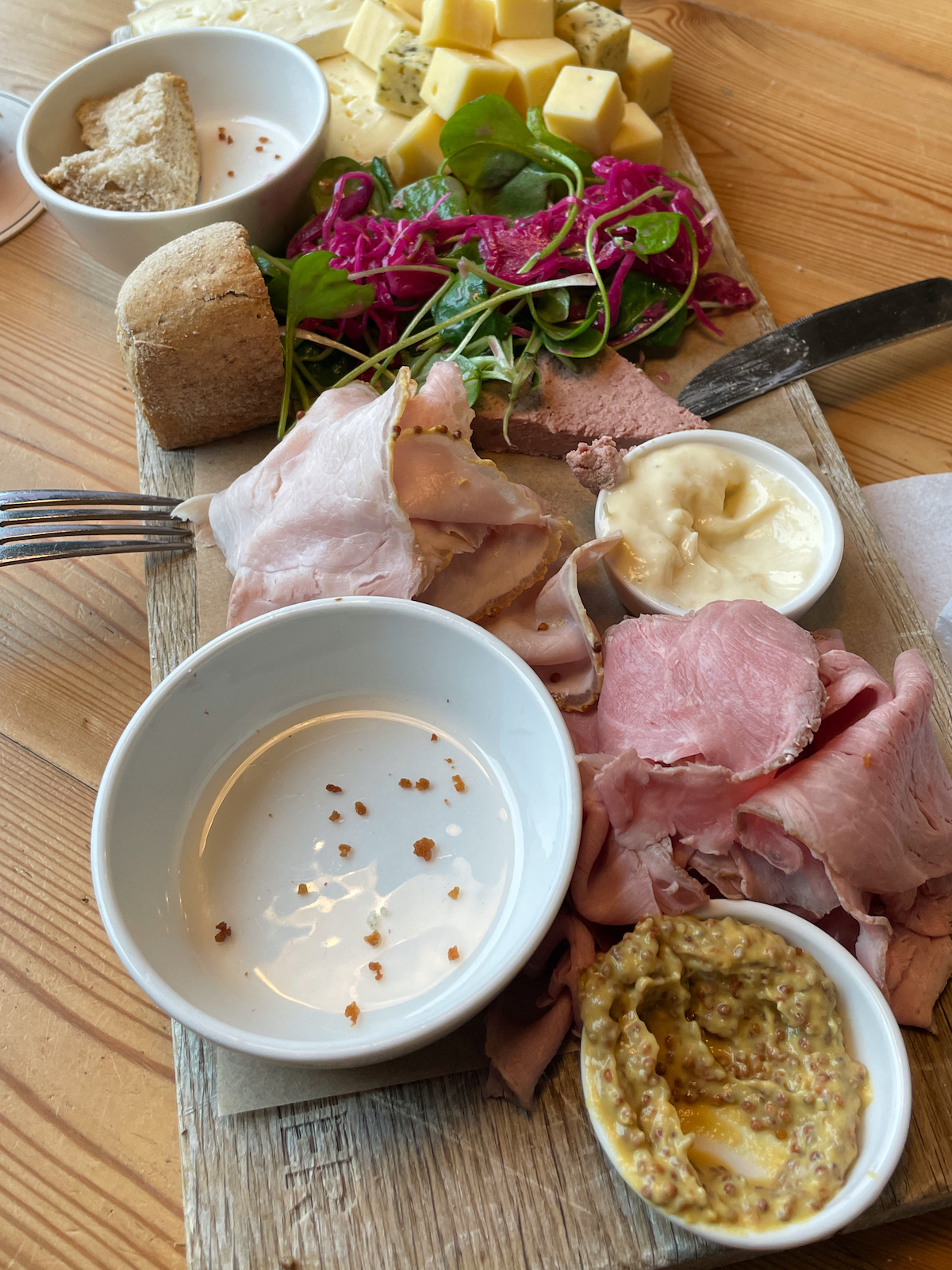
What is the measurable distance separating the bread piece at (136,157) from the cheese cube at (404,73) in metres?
0.45

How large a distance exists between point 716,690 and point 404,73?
1.62 m

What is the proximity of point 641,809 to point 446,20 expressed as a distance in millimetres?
1778

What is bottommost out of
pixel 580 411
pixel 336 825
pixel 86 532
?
pixel 336 825

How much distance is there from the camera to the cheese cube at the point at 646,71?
2.08 m

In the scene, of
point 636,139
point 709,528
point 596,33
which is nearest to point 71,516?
point 709,528

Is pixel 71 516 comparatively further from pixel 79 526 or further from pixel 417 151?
pixel 417 151

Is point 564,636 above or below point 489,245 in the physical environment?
below

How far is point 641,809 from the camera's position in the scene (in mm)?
1231

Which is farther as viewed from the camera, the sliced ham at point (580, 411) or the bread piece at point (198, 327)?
the sliced ham at point (580, 411)

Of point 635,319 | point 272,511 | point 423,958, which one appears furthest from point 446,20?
point 423,958

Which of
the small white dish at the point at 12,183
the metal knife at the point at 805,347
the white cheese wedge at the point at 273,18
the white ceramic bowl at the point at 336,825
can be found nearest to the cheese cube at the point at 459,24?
the white cheese wedge at the point at 273,18

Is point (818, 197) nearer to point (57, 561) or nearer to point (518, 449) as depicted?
point (518, 449)

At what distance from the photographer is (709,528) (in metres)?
1.54

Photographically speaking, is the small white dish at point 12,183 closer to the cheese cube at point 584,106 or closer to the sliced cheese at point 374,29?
the sliced cheese at point 374,29
